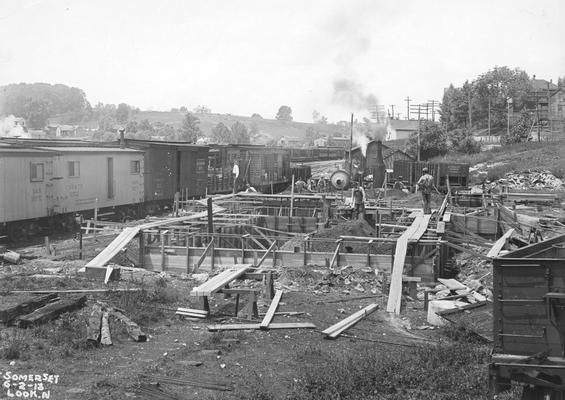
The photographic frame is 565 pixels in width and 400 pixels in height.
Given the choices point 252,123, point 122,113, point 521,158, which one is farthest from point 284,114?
point 521,158

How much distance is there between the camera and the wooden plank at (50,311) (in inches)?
366

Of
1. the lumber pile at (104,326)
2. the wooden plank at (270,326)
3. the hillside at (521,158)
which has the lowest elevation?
the wooden plank at (270,326)

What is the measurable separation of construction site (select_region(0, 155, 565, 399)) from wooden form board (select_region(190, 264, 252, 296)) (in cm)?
4

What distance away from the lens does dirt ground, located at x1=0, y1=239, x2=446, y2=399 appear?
7.74 metres

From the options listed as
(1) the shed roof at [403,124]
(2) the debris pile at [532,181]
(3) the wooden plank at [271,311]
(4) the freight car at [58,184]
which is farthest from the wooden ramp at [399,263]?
(1) the shed roof at [403,124]

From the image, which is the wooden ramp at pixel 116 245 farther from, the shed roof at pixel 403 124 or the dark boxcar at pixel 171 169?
the shed roof at pixel 403 124

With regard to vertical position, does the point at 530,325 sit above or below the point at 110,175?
below

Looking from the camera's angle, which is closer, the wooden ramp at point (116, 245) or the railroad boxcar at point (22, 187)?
the wooden ramp at point (116, 245)

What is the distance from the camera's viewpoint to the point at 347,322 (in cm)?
1058

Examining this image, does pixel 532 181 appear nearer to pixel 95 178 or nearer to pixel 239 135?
pixel 95 178

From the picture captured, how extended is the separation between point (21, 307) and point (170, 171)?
921 inches

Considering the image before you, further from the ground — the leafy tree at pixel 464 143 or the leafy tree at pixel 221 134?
the leafy tree at pixel 221 134

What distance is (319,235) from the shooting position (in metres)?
19.0

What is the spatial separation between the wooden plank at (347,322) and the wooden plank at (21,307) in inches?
175
